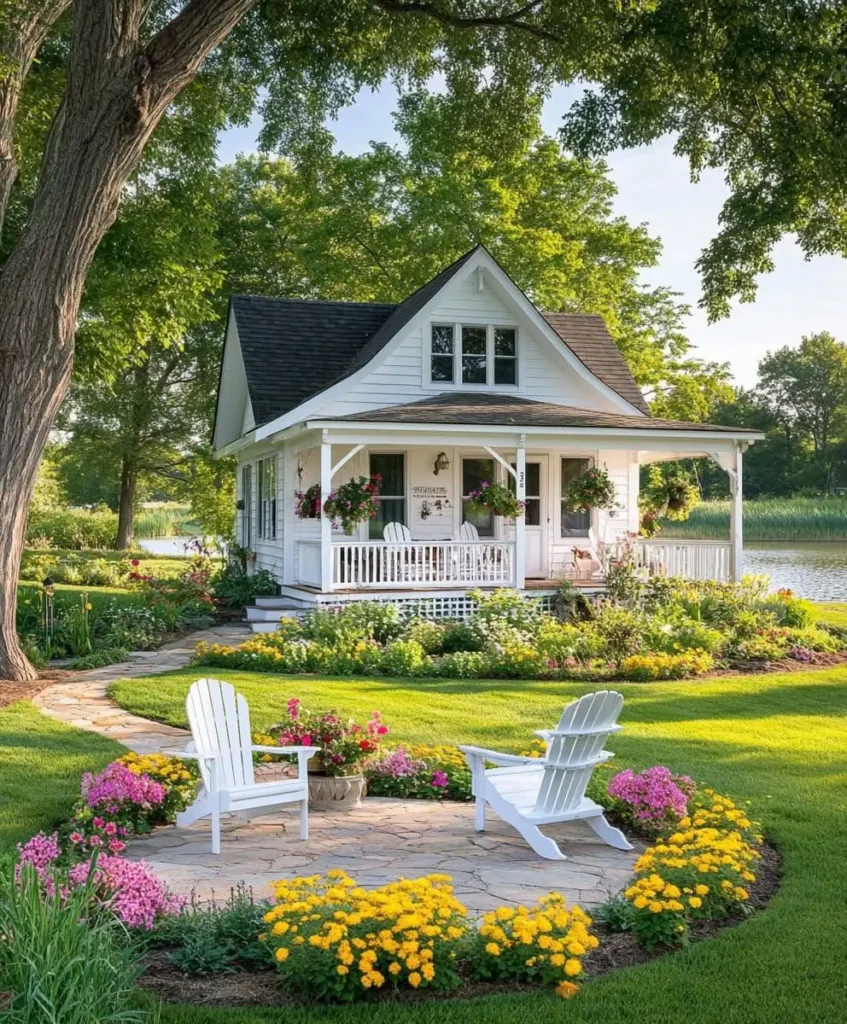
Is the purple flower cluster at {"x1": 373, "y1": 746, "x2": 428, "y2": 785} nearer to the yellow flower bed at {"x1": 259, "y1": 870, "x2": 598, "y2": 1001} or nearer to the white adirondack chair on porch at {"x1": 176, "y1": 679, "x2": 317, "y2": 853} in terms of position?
the white adirondack chair on porch at {"x1": 176, "y1": 679, "x2": 317, "y2": 853}

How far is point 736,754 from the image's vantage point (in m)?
8.52

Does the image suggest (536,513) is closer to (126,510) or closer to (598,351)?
(598,351)

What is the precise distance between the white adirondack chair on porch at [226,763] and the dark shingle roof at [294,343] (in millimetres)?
12428

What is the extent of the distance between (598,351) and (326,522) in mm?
8768

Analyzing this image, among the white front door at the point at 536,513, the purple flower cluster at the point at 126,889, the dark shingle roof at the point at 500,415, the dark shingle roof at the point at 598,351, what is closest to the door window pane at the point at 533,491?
the white front door at the point at 536,513

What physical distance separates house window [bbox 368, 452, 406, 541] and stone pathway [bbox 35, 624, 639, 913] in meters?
10.7

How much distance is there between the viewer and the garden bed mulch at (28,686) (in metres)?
10.6

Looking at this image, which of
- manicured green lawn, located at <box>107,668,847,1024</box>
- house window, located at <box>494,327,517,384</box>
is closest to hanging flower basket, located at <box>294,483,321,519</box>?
house window, located at <box>494,327,517,384</box>

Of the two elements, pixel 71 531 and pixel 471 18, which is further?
pixel 71 531

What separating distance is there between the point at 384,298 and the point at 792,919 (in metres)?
26.8

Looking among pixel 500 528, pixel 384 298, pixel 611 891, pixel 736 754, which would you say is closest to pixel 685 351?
pixel 384 298

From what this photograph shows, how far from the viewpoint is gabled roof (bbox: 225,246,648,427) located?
1903cm

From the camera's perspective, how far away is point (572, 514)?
19.0 meters

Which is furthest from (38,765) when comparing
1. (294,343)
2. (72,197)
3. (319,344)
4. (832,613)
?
(832,613)
